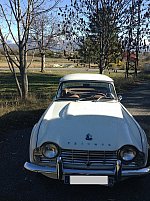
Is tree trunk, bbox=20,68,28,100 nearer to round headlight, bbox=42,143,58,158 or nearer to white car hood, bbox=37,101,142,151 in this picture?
white car hood, bbox=37,101,142,151

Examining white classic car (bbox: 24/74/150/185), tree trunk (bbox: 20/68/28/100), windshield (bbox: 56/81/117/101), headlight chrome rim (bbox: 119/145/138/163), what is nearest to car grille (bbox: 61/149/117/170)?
white classic car (bbox: 24/74/150/185)

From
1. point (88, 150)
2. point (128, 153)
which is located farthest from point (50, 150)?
point (128, 153)

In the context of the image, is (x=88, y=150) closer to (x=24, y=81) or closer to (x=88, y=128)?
(x=88, y=128)

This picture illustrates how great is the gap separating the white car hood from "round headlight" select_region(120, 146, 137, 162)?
0.07 m

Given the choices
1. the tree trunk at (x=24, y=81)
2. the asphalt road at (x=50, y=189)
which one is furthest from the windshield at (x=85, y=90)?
the tree trunk at (x=24, y=81)

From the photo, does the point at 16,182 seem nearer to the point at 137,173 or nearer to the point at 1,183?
the point at 1,183

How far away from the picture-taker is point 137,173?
4281 millimetres

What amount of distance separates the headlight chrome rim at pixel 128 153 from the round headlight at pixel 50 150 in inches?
34.5

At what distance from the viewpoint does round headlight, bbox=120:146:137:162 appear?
4.34m

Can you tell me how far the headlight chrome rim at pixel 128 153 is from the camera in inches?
171

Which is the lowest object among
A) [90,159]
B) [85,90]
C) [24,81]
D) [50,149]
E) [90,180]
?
[90,180]

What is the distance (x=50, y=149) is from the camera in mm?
4402

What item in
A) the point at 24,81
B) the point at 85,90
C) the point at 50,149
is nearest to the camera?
the point at 50,149

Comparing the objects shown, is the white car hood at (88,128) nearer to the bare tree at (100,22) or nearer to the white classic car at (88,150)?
the white classic car at (88,150)
